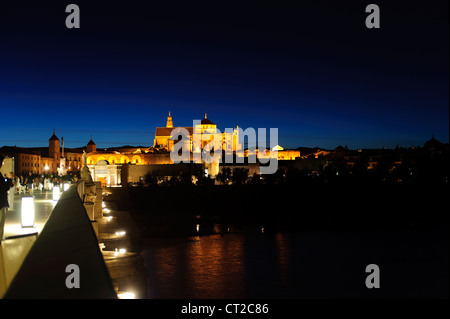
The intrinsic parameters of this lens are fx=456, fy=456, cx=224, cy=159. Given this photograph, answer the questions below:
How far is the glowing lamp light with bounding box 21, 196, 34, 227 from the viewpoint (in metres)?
6.89

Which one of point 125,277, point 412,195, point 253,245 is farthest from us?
point 412,195

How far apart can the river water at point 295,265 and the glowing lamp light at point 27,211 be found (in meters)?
6.38

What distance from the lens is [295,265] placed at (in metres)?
17.3

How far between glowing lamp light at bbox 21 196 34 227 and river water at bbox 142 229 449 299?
6381mm

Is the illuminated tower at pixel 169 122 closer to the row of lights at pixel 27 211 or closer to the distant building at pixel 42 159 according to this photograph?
the distant building at pixel 42 159

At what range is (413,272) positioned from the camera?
16.5 m

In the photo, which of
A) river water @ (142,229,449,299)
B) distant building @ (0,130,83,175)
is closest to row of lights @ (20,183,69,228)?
river water @ (142,229,449,299)

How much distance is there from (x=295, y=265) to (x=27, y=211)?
12.2 metres

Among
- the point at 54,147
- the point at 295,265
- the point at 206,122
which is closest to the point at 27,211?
the point at 295,265

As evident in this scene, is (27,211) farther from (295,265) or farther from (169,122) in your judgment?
(169,122)

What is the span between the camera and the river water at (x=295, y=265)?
555 inches
